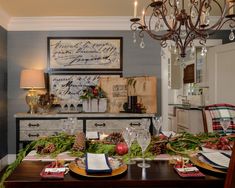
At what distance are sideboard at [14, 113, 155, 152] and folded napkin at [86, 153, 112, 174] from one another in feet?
6.92

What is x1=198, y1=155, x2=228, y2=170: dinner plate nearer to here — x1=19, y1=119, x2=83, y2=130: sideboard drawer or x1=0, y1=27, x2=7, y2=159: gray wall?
x1=19, y1=119, x2=83, y2=130: sideboard drawer

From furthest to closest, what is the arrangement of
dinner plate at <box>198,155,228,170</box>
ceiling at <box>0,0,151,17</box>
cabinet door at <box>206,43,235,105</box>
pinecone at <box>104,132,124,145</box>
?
1. cabinet door at <box>206,43,235,105</box>
2. ceiling at <box>0,0,151,17</box>
3. pinecone at <box>104,132,124,145</box>
4. dinner plate at <box>198,155,228,170</box>

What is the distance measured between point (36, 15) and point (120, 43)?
1362mm

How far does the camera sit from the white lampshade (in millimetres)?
3736

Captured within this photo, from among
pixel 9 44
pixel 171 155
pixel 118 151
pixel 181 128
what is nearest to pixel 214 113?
pixel 171 155

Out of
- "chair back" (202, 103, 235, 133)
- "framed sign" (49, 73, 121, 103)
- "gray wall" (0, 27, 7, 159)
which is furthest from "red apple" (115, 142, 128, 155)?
"gray wall" (0, 27, 7, 159)

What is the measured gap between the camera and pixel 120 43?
13.7 ft

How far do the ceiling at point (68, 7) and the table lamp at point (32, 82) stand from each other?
871 mm

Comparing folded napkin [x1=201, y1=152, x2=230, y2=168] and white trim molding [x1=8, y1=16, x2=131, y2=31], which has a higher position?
white trim molding [x1=8, y1=16, x2=131, y2=31]

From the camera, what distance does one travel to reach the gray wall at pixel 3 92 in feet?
12.6

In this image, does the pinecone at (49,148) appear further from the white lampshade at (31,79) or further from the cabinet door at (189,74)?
the cabinet door at (189,74)

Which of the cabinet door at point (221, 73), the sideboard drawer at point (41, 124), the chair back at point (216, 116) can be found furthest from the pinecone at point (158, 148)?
the cabinet door at point (221, 73)

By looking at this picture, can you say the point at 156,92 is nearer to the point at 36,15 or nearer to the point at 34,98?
the point at 34,98

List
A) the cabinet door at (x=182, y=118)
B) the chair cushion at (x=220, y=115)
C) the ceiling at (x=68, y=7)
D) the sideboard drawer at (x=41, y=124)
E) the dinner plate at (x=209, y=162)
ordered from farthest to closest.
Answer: the cabinet door at (x=182, y=118) → the sideboard drawer at (x=41, y=124) → the ceiling at (x=68, y=7) → the chair cushion at (x=220, y=115) → the dinner plate at (x=209, y=162)
